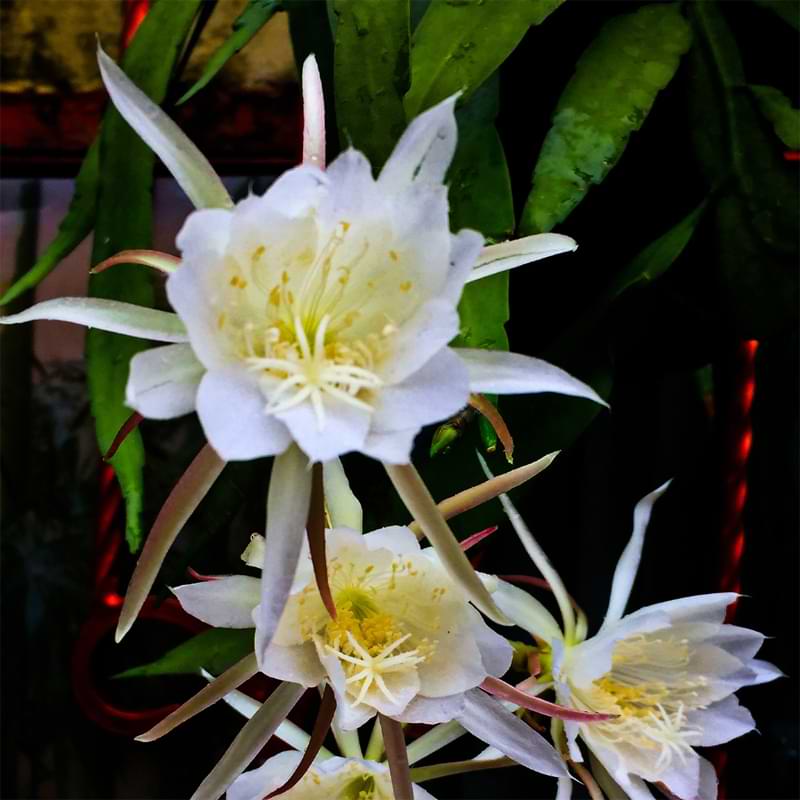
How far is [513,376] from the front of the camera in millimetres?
284

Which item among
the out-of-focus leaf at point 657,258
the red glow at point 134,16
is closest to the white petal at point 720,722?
the out-of-focus leaf at point 657,258

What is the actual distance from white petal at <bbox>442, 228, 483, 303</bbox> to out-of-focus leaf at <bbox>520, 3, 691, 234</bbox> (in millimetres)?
208

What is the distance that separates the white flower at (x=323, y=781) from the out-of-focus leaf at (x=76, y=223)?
373 mm

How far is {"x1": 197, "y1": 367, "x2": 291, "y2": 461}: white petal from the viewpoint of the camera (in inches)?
9.5

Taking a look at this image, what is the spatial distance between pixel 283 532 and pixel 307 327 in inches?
3.3

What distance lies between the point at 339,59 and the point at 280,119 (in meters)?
0.42

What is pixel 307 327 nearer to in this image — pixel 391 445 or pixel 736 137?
pixel 391 445

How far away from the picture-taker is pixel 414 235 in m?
0.27

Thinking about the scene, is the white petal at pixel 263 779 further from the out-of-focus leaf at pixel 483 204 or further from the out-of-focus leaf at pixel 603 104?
the out-of-focus leaf at pixel 603 104

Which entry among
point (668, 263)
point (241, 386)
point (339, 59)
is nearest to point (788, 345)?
point (668, 263)

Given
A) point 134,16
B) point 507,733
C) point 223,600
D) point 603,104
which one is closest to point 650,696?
point 507,733

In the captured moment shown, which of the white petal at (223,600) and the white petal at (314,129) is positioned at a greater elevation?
the white petal at (314,129)

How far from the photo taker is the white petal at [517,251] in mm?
312

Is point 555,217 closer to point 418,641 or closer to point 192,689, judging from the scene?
point 418,641
